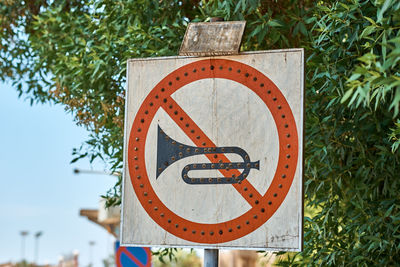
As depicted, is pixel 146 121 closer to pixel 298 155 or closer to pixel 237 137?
pixel 237 137

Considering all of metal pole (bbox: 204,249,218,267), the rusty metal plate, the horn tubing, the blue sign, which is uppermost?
the rusty metal plate

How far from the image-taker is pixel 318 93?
575 centimetres

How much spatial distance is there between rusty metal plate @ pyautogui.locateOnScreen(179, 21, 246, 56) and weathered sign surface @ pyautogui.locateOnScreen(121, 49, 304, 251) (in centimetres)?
4

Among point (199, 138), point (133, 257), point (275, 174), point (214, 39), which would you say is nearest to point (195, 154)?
point (199, 138)

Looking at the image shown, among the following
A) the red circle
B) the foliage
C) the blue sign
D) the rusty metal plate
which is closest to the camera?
the red circle

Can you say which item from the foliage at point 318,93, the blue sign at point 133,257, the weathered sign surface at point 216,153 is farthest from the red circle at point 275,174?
the blue sign at point 133,257

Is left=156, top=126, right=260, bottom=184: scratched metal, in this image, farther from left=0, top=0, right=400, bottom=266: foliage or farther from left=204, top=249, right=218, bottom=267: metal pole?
left=0, top=0, right=400, bottom=266: foliage

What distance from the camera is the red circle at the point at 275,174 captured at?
294 centimetres

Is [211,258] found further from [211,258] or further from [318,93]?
[318,93]

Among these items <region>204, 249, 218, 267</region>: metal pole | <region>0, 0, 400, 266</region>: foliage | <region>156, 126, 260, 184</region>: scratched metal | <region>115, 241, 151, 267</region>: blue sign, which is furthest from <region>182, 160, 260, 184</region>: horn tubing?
<region>115, 241, 151, 267</region>: blue sign

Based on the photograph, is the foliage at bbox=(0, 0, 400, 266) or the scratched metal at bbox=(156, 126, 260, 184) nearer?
the scratched metal at bbox=(156, 126, 260, 184)

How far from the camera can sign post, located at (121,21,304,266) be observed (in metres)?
2.94

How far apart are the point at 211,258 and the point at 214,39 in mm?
946

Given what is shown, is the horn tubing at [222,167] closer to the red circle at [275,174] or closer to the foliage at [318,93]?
the red circle at [275,174]
